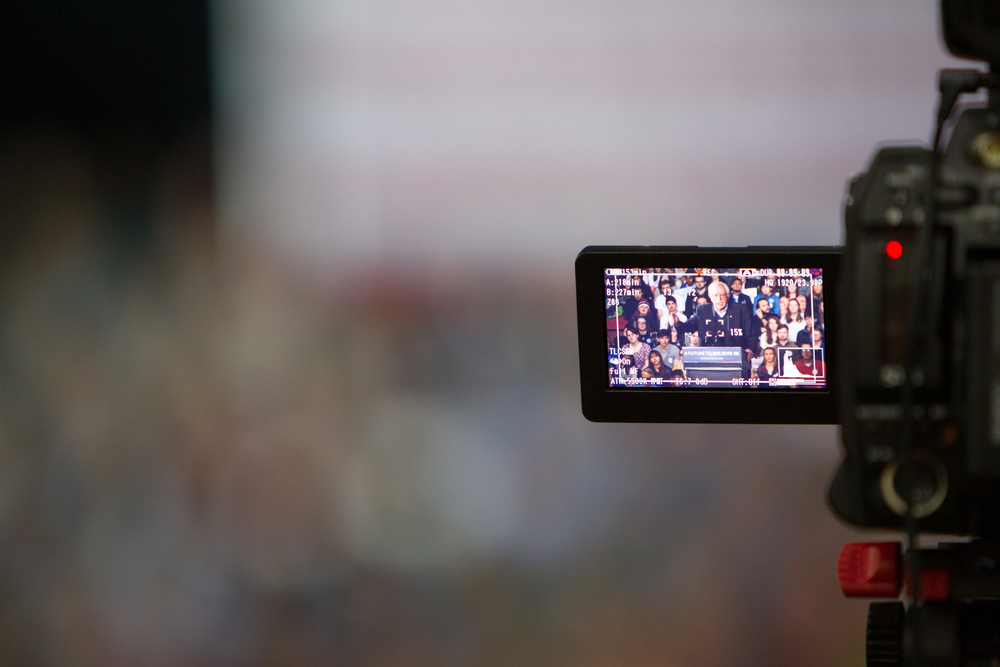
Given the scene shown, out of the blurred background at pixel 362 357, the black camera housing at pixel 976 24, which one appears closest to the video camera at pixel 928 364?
the black camera housing at pixel 976 24

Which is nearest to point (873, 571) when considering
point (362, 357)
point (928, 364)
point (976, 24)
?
point (928, 364)

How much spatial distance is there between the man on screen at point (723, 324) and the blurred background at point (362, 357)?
2.93ft

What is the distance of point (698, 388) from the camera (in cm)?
94

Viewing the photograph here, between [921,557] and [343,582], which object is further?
[343,582]

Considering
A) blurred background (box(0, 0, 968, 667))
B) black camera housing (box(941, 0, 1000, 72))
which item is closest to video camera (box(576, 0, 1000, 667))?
black camera housing (box(941, 0, 1000, 72))

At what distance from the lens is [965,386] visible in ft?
2.27

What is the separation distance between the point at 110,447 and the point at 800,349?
1664 mm

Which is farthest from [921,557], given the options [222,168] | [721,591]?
[222,168]

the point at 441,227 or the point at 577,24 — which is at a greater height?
the point at 577,24

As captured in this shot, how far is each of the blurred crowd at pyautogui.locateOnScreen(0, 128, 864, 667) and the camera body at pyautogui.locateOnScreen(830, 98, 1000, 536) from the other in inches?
43.6

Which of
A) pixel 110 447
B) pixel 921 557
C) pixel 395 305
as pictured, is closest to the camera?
pixel 921 557

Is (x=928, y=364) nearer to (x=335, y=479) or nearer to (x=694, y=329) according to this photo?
(x=694, y=329)

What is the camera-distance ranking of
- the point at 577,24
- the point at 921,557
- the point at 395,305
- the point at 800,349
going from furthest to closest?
the point at 395,305
the point at 577,24
the point at 800,349
the point at 921,557

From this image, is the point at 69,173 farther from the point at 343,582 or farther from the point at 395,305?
the point at 343,582
